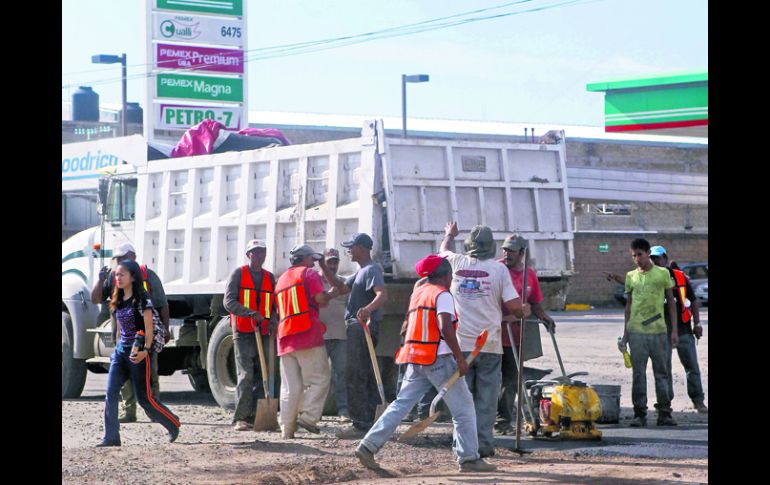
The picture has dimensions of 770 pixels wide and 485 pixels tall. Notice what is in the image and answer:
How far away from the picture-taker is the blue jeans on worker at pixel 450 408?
9.21 meters

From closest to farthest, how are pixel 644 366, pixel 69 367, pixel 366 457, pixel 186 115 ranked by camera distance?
pixel 366 457 < pixel 644 366 < pixel 69 367 < pixel 186 115

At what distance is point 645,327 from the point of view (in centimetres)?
1220

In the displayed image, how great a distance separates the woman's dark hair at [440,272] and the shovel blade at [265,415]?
315 cm

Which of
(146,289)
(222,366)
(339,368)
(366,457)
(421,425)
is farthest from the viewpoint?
(222,366)

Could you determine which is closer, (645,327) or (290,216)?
(645,327)

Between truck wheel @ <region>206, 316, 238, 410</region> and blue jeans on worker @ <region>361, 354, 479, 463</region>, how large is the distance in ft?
14.8

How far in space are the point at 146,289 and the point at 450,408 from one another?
3.87 metres

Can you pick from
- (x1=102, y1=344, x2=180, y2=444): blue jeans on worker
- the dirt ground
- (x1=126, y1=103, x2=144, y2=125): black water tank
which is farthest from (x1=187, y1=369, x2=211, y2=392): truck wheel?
(x1=126, y1=103, x2=144, y2=125): black water tank

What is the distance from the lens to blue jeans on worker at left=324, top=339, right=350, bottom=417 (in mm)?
12281

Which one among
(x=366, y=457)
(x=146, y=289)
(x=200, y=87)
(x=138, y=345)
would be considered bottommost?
(x=366, y=457)

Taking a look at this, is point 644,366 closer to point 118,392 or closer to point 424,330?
point 424,330

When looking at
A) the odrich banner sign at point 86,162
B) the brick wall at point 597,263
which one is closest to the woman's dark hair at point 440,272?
the odrich banner sign at point 86,162

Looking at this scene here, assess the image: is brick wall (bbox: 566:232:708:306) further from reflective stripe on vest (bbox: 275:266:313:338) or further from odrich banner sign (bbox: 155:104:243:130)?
reflective stripe on vest (bbox: 275:266:313:338)

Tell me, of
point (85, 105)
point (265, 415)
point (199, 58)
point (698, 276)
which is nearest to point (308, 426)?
point (265, 415)
